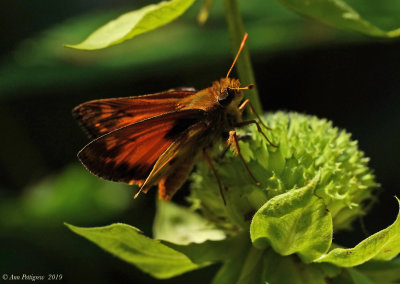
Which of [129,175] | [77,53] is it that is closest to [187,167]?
[129,175]

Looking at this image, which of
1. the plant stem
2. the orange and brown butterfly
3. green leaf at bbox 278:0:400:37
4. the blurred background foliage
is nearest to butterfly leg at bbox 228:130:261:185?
the orange and brown butterfly

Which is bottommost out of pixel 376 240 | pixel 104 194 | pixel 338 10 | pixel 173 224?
pixel 104 194

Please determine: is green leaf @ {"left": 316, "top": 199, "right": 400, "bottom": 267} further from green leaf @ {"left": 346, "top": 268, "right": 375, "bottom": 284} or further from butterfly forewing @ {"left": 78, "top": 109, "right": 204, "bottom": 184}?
butterfly forewing @ {"left": 78, "top": 109, "right": 204, "bottom": 184}

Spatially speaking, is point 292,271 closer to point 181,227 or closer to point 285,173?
point 285,173

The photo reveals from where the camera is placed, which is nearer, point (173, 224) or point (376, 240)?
point (376, 240)

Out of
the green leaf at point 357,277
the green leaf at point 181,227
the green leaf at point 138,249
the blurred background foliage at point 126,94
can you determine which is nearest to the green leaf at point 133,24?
the green leaf at point 138,249

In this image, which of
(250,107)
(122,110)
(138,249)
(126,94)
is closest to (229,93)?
(250,107)

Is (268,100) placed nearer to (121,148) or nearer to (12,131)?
(12,131)

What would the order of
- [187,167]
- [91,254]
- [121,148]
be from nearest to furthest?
[121,148] → [187,167] → [91,254]

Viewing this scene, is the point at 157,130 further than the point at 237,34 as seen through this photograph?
No
